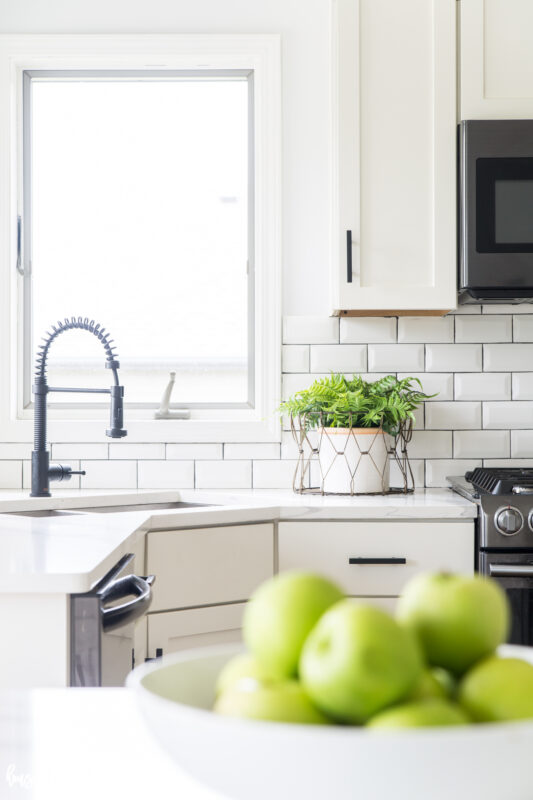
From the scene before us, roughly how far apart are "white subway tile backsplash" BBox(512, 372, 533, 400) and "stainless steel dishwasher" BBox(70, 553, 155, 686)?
5.98ft

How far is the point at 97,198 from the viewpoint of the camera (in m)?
3.07

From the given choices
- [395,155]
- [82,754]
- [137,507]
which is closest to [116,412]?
[137,507]

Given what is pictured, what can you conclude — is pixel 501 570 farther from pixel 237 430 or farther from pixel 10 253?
pixel 10 253

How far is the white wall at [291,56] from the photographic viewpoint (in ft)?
9.66

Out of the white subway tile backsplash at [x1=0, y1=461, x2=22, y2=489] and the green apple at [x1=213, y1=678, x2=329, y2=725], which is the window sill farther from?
the green apple at [x1=213, y1=678, x2=329, y2=725]

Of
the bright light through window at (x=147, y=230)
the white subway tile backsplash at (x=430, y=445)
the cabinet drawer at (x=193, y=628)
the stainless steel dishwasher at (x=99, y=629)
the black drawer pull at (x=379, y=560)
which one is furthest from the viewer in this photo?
the bright light through window at (x=147, y=230)

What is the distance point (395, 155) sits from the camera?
260cm

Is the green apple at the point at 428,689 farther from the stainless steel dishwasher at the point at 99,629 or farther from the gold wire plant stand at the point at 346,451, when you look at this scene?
the gold wire plant stand at the point at 346,451

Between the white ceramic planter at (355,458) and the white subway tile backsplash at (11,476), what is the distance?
1056 millimetres

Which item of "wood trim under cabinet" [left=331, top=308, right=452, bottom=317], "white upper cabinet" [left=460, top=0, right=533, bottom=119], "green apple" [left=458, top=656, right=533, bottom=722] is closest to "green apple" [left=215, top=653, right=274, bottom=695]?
"green apple" [left=458, top=656, right=533, bottom=722]

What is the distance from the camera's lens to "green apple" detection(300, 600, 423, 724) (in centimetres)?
46

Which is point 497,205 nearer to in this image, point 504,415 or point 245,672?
point 504,415

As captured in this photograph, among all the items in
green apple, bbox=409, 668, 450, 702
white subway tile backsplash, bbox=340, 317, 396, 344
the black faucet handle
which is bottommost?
the black faucet handle

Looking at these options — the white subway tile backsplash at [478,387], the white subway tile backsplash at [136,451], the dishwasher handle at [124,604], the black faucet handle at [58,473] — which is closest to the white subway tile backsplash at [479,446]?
the white subway tile backsplash at [478,387]
